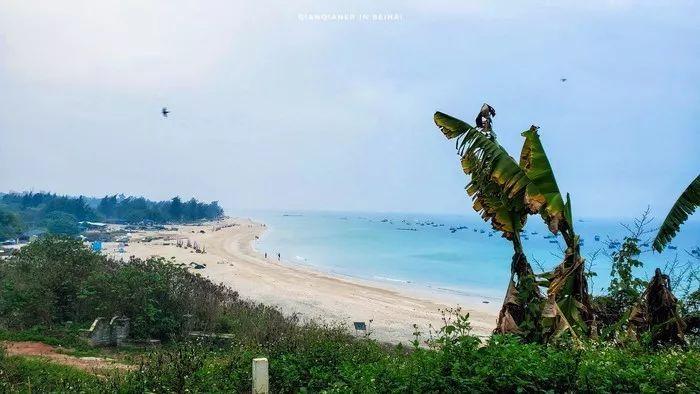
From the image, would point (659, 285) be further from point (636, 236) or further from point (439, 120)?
point (439, 120)

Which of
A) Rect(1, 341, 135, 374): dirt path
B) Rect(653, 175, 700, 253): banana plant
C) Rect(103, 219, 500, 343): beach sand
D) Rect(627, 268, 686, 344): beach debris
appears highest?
Rect(653, 175, 700, 253): banana plant

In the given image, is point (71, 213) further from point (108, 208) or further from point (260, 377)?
point (260, 377)

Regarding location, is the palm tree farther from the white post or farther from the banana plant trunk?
the white post

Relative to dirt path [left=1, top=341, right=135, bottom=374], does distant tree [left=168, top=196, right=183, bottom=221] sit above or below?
above

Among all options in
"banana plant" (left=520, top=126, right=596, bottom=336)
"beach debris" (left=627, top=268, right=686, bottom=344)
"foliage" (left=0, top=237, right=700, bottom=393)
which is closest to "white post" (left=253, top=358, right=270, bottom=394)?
"foliage" (left=0, top=237, right=700, bottom=393)

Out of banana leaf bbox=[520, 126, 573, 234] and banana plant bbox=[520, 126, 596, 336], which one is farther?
banana leaf bbox=[520, 126, 573, 234]

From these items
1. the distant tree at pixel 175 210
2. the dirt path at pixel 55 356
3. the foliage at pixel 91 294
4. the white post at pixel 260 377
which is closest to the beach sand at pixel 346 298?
the foliage at pixel 91 294

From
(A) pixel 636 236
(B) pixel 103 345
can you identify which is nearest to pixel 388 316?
(B) pixel 103 345

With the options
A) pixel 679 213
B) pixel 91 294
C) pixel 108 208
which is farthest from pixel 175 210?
pixel 679 213
